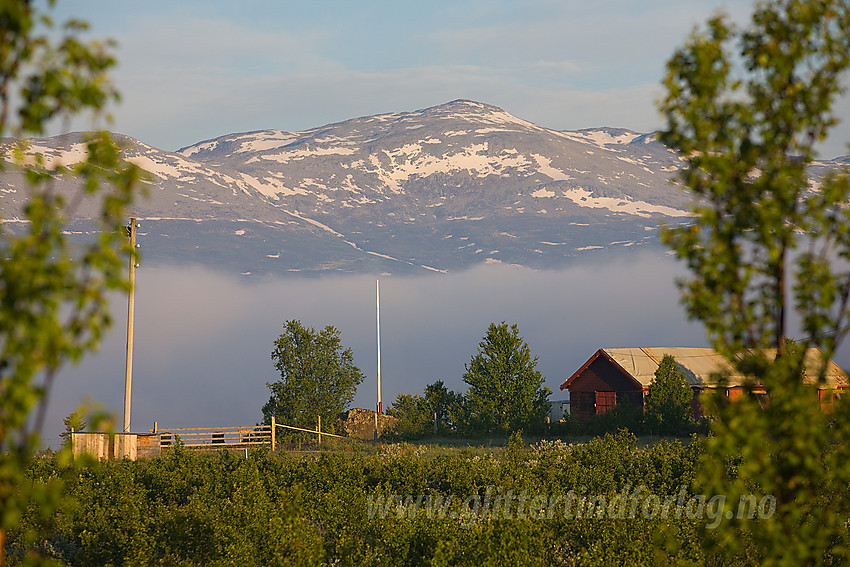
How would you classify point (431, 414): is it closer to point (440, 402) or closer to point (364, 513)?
point (440, 402)

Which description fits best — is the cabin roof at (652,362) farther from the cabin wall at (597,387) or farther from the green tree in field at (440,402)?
the green tree in field at (440,402)

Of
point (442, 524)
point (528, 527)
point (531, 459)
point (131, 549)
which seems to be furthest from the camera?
point (531, 459)

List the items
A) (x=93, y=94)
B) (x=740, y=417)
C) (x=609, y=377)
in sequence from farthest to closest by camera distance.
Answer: (x=609, y=377), (x=740, y=417), (x=93, y=94)

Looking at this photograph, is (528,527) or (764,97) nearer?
(764,97)

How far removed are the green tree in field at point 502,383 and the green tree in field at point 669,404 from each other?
6.95 metres

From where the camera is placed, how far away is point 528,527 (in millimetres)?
18141

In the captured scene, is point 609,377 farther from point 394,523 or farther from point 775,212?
point 775,212

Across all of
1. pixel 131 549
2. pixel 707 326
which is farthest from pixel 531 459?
pixel 707 326

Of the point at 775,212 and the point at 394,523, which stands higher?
the point at 775,212

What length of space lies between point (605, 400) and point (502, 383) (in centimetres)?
1119

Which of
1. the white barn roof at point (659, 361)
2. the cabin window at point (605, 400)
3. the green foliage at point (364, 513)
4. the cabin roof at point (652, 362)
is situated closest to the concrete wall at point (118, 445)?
the green foliage at point (364, 513)

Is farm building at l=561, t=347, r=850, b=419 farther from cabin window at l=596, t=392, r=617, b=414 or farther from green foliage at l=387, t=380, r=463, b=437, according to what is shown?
green foliage at l=387, t=380, r=463, b=437

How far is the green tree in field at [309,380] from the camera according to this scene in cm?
5666

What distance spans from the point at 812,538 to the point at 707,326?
6.40ft
